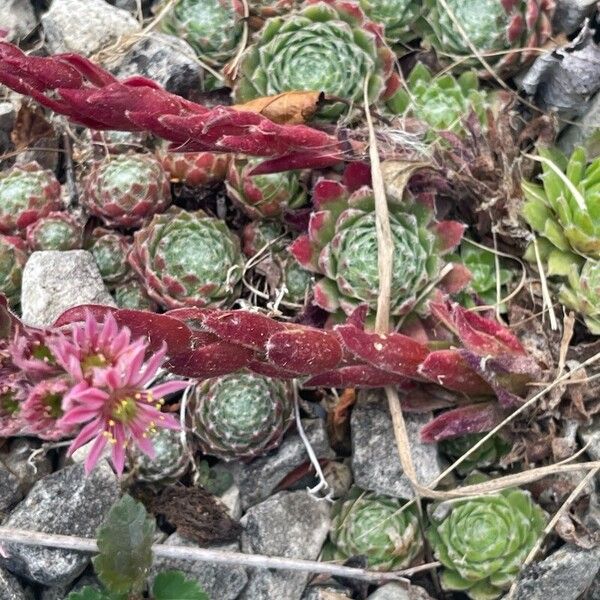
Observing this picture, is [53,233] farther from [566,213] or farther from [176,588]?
[566,213]

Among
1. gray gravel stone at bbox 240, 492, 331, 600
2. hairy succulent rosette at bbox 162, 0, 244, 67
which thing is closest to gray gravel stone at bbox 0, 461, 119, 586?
gray gravel stone at bbox 240, 492, 331, 600

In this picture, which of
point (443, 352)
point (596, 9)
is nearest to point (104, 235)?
point (443, 352)

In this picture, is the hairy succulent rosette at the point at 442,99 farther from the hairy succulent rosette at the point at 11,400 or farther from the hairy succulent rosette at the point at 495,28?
the hairy succulent rosette at the point at 11,400

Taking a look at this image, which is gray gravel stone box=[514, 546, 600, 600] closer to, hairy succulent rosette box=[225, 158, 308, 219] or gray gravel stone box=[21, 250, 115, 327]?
hairy succulent rosette box=[225, 158, 308, 219]

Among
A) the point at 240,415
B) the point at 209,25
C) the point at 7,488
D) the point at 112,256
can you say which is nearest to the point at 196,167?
the point at 112,256

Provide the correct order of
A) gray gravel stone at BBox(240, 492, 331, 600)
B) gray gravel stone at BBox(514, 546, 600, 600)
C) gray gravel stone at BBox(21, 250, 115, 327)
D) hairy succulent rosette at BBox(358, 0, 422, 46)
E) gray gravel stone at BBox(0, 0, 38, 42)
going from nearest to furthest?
gray gravel stone at BBox(514, 546, 600, 600) → gray gravel stone at BBox(240, 492, 331, 600) → gray gravel stone at BBox(21, 250, 115, 327) → hairy succulent rosette at BBox(358, 0, 422, 46) → gray gravel stone at BBox(0, 0, 38, 42)

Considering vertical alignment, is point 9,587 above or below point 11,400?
below

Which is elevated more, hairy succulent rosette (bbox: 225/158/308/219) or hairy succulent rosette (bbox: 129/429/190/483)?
hairy succulent rosette (bbox: 225/158/308/219)
